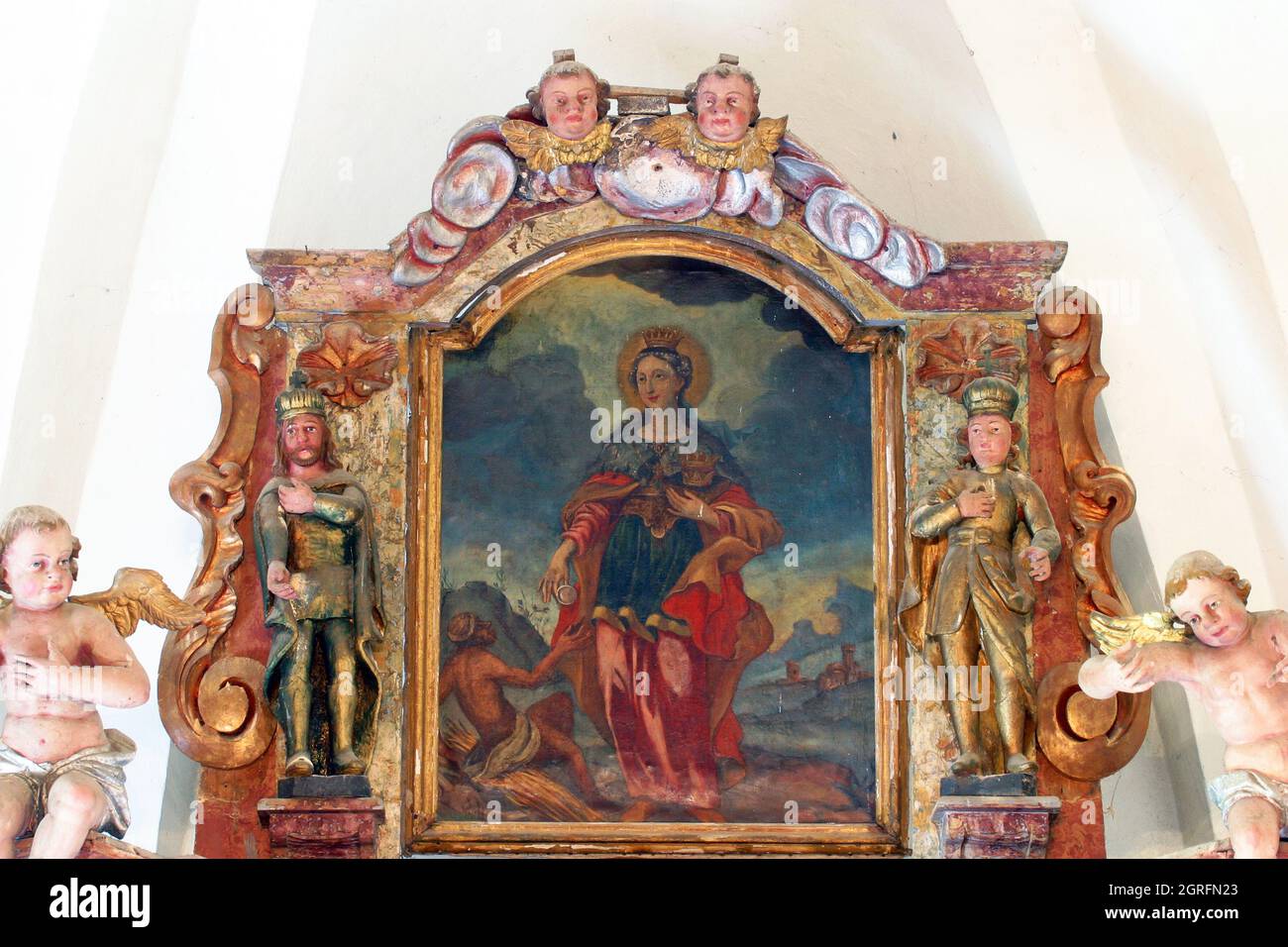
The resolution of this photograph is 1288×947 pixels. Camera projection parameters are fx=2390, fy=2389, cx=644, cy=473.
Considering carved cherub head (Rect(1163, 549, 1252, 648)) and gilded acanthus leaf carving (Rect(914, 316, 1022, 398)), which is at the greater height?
gilded acanthus leaf carving (Rect(914, 316, 1022, 398))

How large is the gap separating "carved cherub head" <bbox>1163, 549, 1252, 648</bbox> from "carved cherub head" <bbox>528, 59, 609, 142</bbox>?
2311mm

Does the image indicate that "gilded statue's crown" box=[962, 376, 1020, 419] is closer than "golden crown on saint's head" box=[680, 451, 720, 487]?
Yes

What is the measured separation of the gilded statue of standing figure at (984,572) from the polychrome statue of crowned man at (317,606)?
1674 mm

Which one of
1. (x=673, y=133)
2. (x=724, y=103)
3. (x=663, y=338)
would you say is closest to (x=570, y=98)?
(x=673, y=133)

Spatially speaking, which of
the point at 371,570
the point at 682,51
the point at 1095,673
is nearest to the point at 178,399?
the point at 371,570

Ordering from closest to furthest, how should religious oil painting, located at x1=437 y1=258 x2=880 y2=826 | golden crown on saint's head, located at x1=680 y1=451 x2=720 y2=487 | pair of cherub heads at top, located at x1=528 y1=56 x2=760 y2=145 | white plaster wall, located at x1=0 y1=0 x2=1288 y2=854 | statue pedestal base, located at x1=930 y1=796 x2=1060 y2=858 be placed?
statue pedestal base, located at x1=930 y1=796 x2=1060 y2=858 < religious oil painting, located at x1=437 y1=258 x2=880 y2=826 < pair of cherub heads at top, located at x1=528 y1=56 x2=760 y2=145 < golden crown on saint's head, located at x1=680 y1=451 x2=720 y2=487 < white plaster wall, located at x1=0 y1=0 x2=1288 y2=854

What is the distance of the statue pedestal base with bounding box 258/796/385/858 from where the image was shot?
716 cm

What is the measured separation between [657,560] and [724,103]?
1.45 meters

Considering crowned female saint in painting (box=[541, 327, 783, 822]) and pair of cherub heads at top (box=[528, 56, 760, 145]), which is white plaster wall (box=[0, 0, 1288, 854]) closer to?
pair of cherub heads at top (box=[528, 56, 760, 145])

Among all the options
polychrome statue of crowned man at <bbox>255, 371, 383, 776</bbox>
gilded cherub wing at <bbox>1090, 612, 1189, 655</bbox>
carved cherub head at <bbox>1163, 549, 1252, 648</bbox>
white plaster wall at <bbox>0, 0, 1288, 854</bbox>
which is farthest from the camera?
white plaster wall at <bbox>0, 0, 1288, 854</bbox>

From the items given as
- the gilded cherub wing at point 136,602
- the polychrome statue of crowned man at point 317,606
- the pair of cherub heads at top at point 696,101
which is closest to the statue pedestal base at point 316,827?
the polychrome statue of crowned man at point 317,606

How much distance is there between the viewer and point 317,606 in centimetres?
730

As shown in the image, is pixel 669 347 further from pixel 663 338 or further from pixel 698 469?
pixel 698 469

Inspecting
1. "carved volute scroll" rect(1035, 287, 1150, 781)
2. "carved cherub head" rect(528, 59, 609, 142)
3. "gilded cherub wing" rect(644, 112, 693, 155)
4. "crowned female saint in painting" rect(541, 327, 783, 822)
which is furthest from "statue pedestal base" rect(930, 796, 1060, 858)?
"carved cherub head" rect(528, 59, 609, 142)
